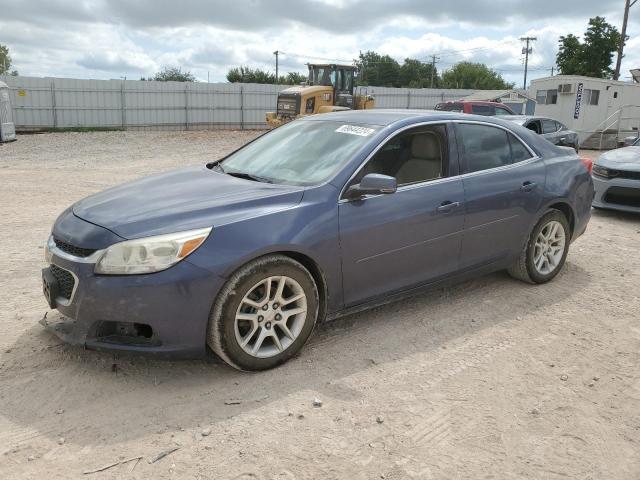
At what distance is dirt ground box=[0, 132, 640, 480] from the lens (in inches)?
106

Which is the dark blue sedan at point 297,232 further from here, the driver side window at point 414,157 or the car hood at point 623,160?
the car hood at point 623,160

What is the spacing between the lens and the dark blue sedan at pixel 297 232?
3148 mm

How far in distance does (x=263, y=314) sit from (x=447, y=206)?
1670 mm

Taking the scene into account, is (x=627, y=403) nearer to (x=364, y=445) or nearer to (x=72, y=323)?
(x=364, y=445)

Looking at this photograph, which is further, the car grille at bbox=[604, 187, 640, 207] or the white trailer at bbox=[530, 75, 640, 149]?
the white trailer at bbox=[530, 75, 640, 149]

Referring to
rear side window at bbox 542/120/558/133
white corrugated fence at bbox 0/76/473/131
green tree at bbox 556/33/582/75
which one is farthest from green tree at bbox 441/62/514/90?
rear side window at bbox 542/120/558/133

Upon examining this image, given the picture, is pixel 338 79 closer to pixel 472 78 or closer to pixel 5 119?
pixel 5 119

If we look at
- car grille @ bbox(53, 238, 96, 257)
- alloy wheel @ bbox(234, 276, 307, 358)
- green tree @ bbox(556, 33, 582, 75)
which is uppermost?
green tree @ bbox(556, 33, 582, 75)

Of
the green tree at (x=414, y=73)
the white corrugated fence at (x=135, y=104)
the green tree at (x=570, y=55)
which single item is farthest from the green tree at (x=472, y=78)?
the white corrugated fence at (x=135, y=104)

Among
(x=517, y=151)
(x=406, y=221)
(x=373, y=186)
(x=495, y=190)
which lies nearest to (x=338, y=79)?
(x=517, y=151)

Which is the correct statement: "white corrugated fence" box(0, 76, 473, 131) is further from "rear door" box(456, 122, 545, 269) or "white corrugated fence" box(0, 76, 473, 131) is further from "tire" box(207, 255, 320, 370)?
"tire" box(207, 255, 320, 370)

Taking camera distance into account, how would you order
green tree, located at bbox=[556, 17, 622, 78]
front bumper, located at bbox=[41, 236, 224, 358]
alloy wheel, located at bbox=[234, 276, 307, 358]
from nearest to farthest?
1. front bumper, located at bbox=[41, 236, 224, 358]
2. alloy wheel, located at bbox=[234, 276, 307, 358]
3. green tree, located at bbox=[556, 17, 622, 78]

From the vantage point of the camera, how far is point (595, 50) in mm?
41125

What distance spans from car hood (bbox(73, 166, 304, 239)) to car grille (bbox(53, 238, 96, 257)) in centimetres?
18
